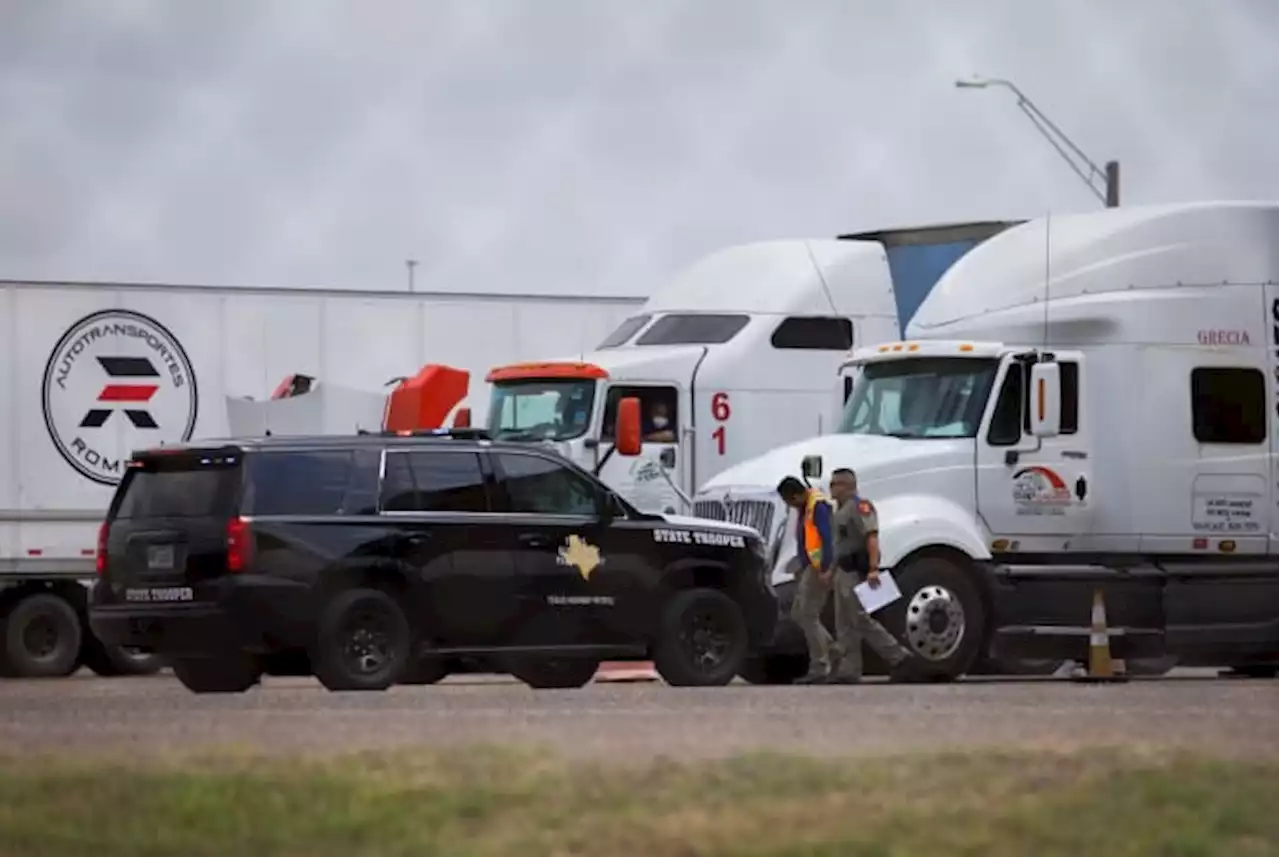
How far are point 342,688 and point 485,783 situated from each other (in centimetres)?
862

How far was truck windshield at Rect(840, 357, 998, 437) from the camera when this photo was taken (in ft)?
81.9

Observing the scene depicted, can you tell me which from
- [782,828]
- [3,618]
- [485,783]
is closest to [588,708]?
[485,783]

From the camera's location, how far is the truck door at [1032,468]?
24812 millimetres

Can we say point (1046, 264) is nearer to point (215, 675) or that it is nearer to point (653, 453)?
point (653, 453)

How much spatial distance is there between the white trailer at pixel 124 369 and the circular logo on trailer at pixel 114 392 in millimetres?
15

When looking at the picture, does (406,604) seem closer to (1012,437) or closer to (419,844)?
(1012,437)

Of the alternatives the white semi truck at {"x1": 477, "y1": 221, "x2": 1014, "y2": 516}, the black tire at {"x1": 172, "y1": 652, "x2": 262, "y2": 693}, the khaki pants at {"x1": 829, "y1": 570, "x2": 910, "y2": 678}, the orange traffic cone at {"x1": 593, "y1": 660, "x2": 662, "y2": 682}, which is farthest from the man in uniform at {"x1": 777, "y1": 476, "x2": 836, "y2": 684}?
the black tire at {"x1": 172, "y1": 652, "x2": 262, "y2": 693}

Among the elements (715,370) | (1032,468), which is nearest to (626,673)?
(715,370)

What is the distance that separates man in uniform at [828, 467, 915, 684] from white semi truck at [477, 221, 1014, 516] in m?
4.26

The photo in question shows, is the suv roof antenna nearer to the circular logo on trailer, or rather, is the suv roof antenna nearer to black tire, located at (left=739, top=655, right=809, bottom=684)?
black tire, located at (left=739, top=655, right=809, bottom=684)

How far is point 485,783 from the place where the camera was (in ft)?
38.4

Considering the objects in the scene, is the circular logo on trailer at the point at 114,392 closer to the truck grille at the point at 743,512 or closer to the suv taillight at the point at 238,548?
the truck grille at the point at 743,512

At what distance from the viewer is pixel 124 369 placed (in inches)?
1225

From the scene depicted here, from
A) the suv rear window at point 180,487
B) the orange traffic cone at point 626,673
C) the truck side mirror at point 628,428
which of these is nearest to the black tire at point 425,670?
the suv rear window at point 180,487
